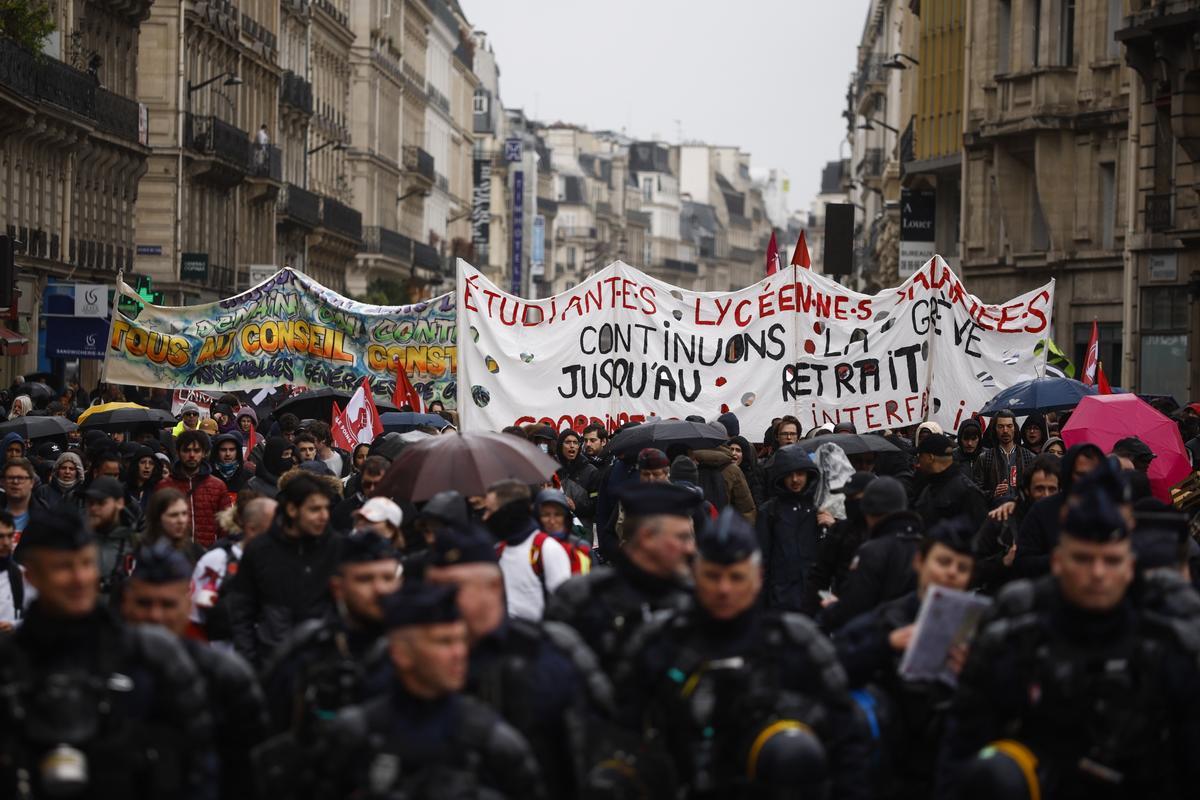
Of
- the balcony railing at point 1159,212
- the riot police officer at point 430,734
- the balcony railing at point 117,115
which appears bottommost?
the riot police officer at point 430,734

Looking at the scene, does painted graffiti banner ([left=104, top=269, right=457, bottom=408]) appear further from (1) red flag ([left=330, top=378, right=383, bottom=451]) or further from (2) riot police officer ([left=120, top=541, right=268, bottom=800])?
(2) riot police officer ([left=120, top=541, right=268, bottom=800])

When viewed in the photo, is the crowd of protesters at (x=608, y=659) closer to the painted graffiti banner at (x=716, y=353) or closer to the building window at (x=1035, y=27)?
the painted graffiti banner at (x=716, y=353)

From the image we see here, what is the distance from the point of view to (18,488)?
13664mm

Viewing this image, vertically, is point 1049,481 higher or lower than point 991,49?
lower

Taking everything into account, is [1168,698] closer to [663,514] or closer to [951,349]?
[663,514]

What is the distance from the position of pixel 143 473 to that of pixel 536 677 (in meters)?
8.30

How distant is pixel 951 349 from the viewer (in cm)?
2070

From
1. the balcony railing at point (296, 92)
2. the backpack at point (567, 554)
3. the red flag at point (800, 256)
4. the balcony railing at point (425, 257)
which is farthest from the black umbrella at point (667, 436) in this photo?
the balcony railing at point (425, 257)

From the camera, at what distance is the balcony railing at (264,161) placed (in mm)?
59312

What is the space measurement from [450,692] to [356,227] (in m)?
68.7

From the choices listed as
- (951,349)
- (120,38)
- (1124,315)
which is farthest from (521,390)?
(120,38)

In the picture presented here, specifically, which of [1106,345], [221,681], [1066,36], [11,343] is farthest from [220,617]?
[1066,36]

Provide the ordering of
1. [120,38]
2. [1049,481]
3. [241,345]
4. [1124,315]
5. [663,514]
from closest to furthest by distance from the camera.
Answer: [663,514] → [1049,481] → [241,345] → [1124,315] → [120,38]

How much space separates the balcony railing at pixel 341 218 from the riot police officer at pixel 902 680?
6200 cm
